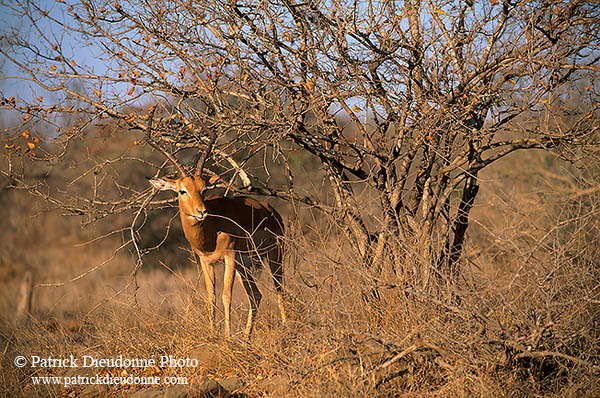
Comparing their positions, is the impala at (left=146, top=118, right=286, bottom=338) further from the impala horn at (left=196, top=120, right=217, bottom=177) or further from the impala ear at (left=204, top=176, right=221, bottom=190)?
the impala ear at (left=204, top=176, right=221, bottom=190)

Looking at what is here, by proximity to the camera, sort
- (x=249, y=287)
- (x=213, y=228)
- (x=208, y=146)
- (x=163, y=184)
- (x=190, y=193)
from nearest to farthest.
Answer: (x=208, y=146) < (x=190, y=193) < (x=163, y=184) < (x=213, y=228) < (x=249, y=287)

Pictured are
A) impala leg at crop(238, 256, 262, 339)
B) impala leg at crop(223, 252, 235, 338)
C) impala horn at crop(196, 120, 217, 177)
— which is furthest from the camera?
impala leg at crop(238, 256, 262, 339)

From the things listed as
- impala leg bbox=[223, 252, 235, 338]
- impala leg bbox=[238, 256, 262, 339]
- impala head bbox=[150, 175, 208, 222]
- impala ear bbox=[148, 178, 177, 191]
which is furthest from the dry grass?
impala ear bbox=[148, 178, 177, 191]

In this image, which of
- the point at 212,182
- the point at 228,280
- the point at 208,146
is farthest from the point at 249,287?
the point at 208,146

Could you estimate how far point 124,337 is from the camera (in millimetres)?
6102

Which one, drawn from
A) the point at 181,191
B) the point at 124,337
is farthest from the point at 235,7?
the point at 124,337

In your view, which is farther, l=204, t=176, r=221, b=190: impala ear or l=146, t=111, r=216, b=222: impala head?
l=204, t=176, r=221, b=190: impala ear

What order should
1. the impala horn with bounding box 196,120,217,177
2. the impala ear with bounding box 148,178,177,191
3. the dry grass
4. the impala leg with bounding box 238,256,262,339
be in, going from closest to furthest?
the dry grass < the impala horn with bounding box 196,120,217,177 < the impala ear with bounding box 148,178,177,191 < the impala leg with bounding box 238,256,262,339

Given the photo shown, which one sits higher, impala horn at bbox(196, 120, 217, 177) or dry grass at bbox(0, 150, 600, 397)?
impala horn at bbox(196, 120, 217, 177)

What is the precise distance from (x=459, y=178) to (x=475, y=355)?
2.48m

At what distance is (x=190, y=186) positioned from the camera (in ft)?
19.3

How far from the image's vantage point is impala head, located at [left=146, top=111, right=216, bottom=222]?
18.9ft

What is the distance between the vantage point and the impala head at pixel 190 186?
5.75 meters

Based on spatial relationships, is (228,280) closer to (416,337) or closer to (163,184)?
(163,184)
